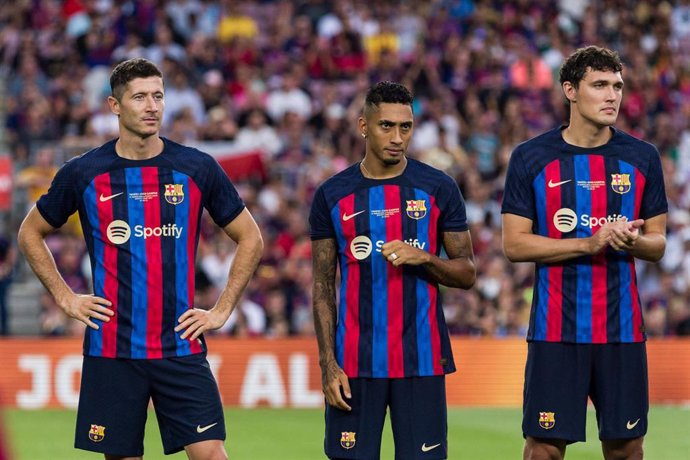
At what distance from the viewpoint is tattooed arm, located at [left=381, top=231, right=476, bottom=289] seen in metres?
6.73

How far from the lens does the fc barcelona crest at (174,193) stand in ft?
23.1

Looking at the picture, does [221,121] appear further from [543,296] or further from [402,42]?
[543,296]

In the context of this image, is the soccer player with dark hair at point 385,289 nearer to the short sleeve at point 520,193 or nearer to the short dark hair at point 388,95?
the short dark hair at point 388,95

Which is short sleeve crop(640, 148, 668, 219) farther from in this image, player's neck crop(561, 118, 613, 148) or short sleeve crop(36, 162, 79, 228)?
short sleeve crop(36, 162, 79, 228)

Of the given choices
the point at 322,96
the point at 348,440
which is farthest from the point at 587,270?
the point at 322,96

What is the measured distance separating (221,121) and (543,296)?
12269mm

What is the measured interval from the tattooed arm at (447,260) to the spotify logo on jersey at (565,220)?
49 centimetres

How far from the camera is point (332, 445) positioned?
6.94 meters

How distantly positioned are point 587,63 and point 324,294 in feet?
5.71

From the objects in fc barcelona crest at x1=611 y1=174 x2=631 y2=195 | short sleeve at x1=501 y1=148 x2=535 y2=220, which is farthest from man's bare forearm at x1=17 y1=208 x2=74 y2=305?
fc barcelona crest at x1=611 y1=174 x2=631 y2=195

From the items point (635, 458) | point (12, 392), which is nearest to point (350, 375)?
point (635, 458)

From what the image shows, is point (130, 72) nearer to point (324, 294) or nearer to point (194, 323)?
point (194, 323)

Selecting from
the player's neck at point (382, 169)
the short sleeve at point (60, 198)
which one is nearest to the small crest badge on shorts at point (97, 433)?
the short sleeve at point (60, 198)

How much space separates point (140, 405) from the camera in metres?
6.98
